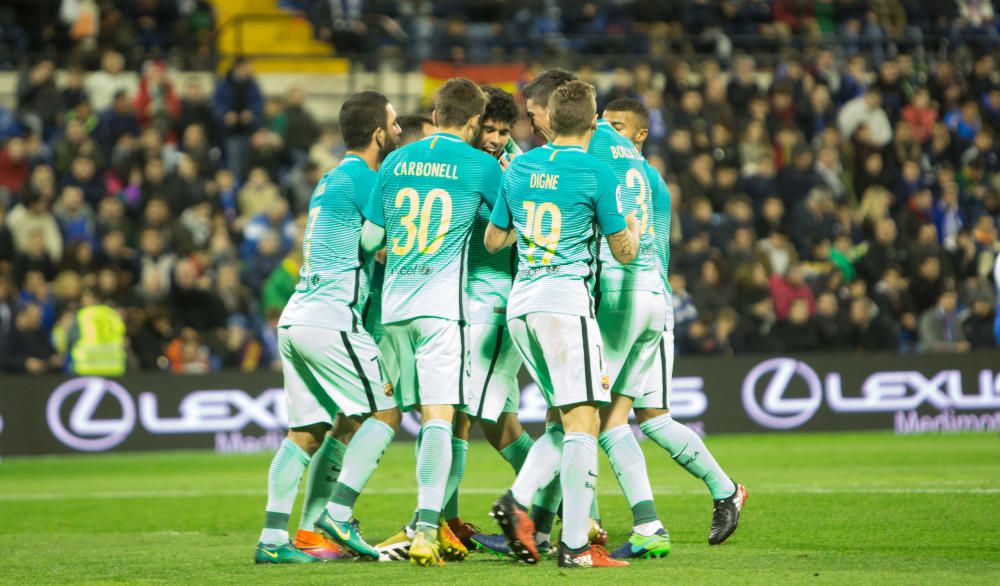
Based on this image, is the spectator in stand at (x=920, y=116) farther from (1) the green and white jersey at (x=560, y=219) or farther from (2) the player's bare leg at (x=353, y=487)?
(2) the player's bare leg at (x=353, y=487)

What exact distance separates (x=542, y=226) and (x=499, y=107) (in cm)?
137

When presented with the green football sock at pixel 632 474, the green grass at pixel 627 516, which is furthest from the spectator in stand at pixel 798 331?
the green football sock at pixel 632 474

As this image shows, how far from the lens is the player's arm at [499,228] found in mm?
7660

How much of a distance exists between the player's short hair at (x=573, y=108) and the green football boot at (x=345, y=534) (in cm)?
244

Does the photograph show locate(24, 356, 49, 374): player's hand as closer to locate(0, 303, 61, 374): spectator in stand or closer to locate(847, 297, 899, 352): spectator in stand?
locate(0, 303, 61, 374): spectator in stand

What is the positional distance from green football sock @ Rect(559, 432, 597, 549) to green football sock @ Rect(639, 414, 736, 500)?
1.18 meters

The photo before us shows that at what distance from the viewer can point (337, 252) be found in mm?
8180

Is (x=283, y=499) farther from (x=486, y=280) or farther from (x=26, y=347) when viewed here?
(x=26, y=347)

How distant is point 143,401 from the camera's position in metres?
16.8

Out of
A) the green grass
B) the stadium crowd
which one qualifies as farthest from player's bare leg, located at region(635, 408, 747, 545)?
the stadium crowd

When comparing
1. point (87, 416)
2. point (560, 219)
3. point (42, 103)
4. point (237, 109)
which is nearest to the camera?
point (560, 219)

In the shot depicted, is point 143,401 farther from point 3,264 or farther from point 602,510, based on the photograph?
point 602,510

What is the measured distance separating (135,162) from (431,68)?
477 cm

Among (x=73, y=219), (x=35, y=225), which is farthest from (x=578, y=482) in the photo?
(x=73, y=219)
